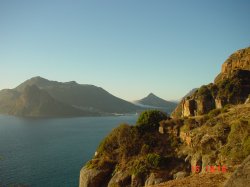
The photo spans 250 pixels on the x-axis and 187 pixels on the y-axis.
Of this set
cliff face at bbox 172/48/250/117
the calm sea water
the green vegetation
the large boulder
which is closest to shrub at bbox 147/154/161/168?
the green vegetation

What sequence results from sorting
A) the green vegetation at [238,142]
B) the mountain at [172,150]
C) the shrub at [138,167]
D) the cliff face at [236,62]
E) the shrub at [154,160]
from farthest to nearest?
the cliff face at [236,62], the shrub at [154,160], the shrub at [138,167], the mountain at [172,150], the green vegetation at [238,142]

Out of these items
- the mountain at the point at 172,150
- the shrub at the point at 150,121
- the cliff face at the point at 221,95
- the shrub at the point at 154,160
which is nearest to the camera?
the mountain at the point at 172,150

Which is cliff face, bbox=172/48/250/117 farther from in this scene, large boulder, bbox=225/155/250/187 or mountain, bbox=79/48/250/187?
large boulder, bbox=225/155/250/187

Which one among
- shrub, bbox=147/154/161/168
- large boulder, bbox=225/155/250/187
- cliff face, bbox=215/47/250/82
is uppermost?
cliff face, bbox=215/47/250/82

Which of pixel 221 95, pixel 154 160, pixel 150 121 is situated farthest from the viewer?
pixel 221 95

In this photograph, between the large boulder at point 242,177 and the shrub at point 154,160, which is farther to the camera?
the shrub at point 154,160

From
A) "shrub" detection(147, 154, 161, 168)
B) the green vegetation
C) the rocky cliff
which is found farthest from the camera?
"shrub" detection(147, 154, 161, 168)

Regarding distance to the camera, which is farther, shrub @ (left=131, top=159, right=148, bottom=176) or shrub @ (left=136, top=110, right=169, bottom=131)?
shrub @ (left=136, top=110, right=169, bottom=131)

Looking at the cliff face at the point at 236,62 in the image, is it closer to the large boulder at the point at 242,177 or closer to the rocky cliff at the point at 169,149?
the rocky cliff at the point at 169,149

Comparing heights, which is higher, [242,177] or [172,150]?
[242,177]

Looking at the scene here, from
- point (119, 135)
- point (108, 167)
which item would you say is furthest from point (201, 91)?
point (108, 167)

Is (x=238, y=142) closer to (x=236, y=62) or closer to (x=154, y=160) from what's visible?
(x=154, y=160)

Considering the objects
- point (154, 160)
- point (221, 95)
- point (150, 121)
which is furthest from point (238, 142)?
point (221, 95)

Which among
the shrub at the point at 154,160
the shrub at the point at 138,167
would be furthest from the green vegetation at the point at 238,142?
the shrub at the point at 138,167
